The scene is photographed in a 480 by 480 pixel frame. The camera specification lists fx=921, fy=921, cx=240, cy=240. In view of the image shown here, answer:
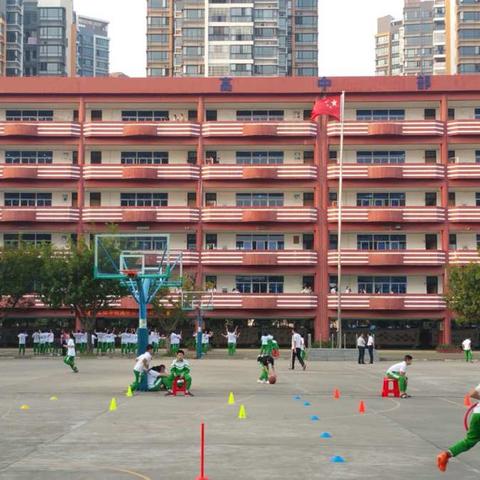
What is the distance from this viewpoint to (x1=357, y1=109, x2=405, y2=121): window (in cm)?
7362

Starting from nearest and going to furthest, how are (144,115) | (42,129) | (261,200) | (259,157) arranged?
(42,129)
(261,200)
(259,157)
(144,115)

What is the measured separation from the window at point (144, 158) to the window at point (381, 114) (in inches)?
631

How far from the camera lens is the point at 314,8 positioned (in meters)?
145

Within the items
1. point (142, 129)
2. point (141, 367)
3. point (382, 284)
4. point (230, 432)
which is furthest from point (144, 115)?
point (230, 432)

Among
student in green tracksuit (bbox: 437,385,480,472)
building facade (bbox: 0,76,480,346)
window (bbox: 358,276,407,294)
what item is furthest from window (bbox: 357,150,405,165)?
student in green tracksuit (bbox: 437,385,480,472)

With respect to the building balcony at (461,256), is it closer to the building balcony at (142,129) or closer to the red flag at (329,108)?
the red flag at (329,108)

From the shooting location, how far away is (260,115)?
74.4m

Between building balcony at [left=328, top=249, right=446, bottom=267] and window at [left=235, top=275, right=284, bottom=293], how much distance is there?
5.57 m

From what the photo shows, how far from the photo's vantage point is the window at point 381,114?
73.6 meters

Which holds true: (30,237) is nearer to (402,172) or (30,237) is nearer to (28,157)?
(28,157)

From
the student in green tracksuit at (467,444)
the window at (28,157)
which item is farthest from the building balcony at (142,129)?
the student in green tracksuit at (467,444)

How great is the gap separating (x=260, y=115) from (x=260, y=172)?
6.20 metres

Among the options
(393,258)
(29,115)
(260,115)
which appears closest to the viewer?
(393,258)

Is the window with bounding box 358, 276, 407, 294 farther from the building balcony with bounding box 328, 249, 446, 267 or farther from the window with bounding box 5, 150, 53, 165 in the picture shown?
the window with bounding box 5, 150, 53, 165
